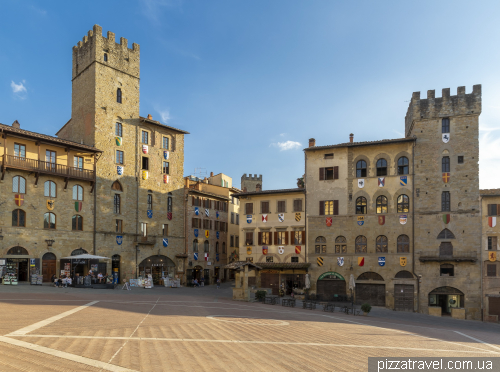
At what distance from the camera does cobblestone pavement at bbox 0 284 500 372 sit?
36.1 ft

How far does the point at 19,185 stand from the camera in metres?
37.9

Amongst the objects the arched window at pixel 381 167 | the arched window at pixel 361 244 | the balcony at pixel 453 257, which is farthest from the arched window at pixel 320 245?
the balcony at pixel 453 257

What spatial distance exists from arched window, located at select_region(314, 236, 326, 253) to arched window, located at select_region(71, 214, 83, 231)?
79.2 ft

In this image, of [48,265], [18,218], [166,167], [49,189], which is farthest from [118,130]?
[48,265]

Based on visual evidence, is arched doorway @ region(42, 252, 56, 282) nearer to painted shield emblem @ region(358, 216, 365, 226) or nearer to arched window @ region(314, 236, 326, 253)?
arched window @ region(314, 236, 326, 253)

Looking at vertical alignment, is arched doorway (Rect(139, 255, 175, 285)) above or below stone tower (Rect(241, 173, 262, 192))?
below

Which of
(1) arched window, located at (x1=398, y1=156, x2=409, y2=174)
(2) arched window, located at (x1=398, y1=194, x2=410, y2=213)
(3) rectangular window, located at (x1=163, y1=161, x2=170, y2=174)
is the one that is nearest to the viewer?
(2) arched window, located at (x1=398, y1=194, x2=410, y2=213)

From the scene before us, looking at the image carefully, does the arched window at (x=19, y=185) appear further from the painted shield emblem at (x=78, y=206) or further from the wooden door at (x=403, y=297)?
the wooden door at (x=403, y=297)

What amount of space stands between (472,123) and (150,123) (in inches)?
1372

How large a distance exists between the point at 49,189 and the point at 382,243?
108 feet

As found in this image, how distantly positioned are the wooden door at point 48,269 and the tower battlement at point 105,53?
72.6ft

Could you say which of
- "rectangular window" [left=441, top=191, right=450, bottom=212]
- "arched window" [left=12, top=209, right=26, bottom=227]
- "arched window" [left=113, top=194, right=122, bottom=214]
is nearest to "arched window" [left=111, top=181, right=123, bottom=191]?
"arched window" [left=113, top=194, right=122, bottom=214]

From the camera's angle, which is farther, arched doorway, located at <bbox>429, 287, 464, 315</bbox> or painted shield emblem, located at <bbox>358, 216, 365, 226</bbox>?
painted shield emblem, located at <bbox>358, 216, 365, 226</bbox>

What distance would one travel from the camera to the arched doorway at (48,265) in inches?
1518
